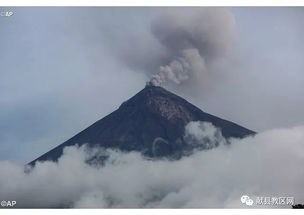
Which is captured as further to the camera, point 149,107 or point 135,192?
point 149,107

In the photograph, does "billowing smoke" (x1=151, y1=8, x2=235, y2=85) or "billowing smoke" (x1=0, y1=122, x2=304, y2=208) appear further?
"billowing smoke" (x1=151, y1=8, x2=235, y2=85)

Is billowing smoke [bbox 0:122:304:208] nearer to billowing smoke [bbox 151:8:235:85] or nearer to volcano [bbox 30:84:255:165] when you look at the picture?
volcano [bbox 30:84:255:165]

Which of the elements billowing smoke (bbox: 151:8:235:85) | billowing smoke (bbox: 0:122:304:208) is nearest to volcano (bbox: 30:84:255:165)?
billowing smoke (bbox: 0:122:304:208)

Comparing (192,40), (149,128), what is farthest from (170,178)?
(192,40)

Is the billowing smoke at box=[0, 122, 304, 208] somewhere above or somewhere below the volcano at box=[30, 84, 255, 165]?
below
